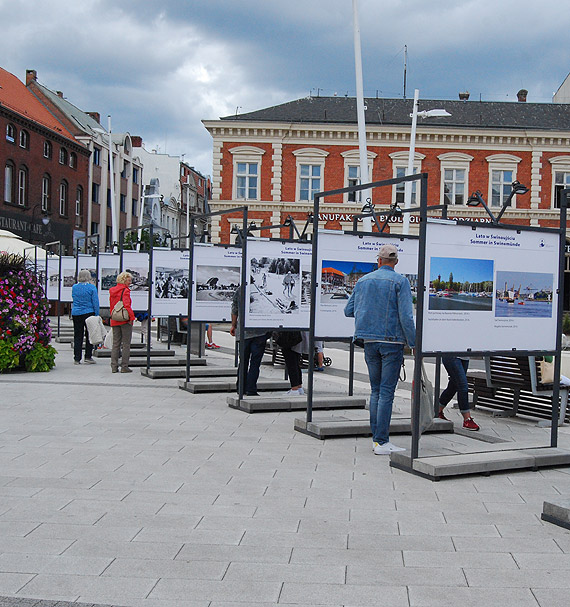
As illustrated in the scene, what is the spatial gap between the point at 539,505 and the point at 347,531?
1669 millimetres

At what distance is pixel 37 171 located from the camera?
5038 cm

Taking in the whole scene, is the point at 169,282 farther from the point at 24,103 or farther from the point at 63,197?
the point at 24,103

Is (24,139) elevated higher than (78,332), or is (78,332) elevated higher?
(24,139)

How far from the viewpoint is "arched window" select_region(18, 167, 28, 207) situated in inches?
1886

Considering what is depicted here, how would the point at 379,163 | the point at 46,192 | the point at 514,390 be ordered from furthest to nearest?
1. the point at 46,192
2. the point at 379,163
3. the point at 514,390

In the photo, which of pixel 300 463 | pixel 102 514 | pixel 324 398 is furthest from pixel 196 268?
pixel 102 514

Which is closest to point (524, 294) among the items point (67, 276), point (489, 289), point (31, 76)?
point (489, 289)

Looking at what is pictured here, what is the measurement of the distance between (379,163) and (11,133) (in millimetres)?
22032

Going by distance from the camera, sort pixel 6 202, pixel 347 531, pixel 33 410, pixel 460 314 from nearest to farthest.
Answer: pixel 347 531
pixel 460 314
pixel 33 410
pixel 6 202

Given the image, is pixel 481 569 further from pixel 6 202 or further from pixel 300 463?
pixel 6 202

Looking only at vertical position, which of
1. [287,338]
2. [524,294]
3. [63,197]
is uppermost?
[63,197]

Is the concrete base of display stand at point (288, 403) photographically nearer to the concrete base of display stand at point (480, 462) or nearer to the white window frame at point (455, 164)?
the concrete base of display stand at point (480, 462)

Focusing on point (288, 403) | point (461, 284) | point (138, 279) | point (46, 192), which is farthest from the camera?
point (46, 192)

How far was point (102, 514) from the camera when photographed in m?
5.32
